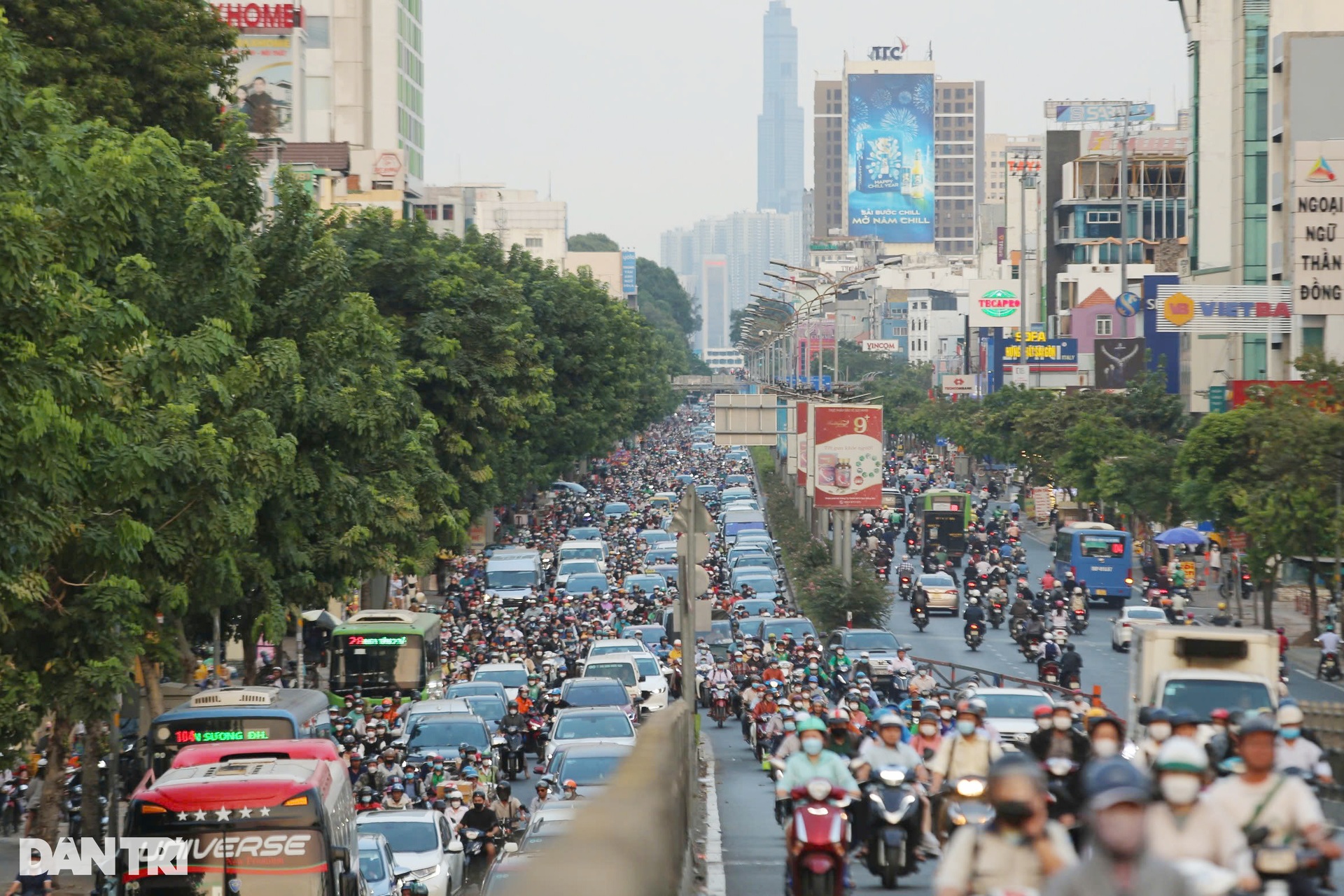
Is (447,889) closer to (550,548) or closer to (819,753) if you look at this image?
(819,753)

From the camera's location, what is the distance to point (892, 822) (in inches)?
620

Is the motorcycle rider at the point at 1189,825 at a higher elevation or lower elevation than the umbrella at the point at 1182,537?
higher

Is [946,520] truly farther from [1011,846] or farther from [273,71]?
[1011,846]

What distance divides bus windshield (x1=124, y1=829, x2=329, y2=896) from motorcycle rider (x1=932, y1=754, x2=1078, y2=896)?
27.2ft

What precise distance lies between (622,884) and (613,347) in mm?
76671

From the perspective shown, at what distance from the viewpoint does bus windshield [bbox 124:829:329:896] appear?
16047 millimetres

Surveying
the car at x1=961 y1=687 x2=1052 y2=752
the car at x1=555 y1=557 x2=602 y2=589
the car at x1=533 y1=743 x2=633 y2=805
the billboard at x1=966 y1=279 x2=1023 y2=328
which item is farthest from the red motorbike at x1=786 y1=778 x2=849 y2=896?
→ the billboard at x1=966 y1=279 x2=1023 y2=328

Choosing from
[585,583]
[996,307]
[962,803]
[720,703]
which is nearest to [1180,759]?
[962,803]

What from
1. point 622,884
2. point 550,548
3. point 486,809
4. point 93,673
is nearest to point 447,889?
point 486,809

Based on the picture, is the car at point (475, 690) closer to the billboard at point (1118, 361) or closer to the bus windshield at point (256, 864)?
the bus windshield at point (256, 864)

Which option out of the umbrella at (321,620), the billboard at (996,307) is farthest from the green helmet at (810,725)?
the billboard at (996,307)

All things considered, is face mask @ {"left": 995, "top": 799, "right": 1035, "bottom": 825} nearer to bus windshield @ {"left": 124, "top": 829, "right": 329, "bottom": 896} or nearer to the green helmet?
the green helmet

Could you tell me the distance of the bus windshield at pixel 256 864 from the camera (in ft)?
52.6

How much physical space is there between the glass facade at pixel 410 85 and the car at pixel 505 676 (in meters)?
82.5
